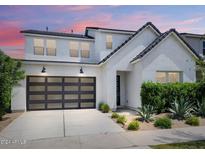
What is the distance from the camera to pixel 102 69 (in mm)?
14414

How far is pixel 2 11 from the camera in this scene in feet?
39.1

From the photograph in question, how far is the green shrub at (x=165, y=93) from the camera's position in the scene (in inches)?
439

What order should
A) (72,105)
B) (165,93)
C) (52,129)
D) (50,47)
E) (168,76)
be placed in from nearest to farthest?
(52,129), (165,93), (168,76), (72,105), (50,47)

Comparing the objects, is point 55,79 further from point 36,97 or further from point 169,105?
point 169,105

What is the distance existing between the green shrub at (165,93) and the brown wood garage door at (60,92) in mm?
4705

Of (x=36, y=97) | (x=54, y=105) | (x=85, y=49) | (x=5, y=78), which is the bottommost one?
(x=54, y=105)

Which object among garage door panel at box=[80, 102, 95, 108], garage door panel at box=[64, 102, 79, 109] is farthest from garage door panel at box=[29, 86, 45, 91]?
garage door panel at box=[80, 102, 95, 108]

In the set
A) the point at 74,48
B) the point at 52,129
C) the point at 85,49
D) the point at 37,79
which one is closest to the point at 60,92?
the point at 37,79

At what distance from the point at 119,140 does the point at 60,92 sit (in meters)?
8.52

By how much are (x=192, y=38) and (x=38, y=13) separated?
1418 cm

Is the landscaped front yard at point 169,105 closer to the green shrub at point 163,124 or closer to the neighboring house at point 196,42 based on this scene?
the green shrub at point 163,124

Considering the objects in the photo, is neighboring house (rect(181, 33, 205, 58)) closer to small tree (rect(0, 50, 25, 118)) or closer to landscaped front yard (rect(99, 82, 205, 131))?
landscaped front yard (rect(99, 82, 205, 131))
